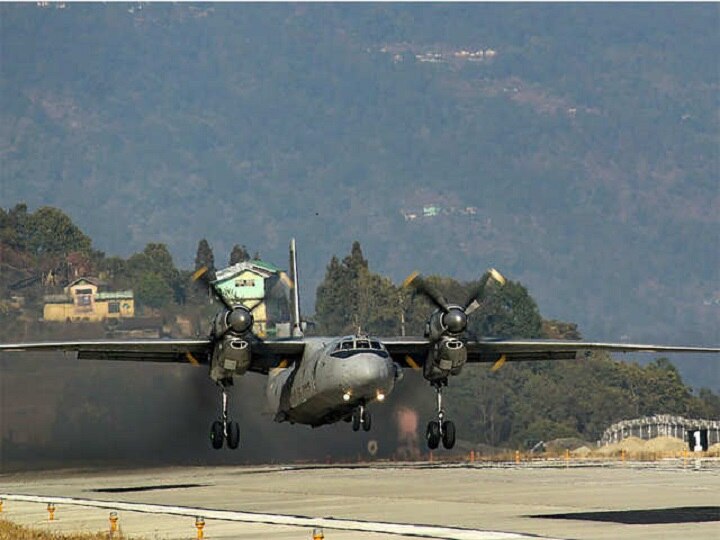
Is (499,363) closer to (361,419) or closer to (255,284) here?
(361,419)

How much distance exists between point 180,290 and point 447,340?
282ft

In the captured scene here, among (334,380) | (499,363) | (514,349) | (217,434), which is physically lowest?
(217,434)

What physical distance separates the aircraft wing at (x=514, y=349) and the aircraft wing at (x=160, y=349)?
12.4 ft

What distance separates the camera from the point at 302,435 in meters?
68.6

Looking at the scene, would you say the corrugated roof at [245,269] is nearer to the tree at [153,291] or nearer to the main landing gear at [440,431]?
the tree at [153,291]

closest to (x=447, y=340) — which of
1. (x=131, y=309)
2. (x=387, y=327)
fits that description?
(x=131, y=309)

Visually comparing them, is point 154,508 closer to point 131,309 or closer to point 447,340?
point 447,340

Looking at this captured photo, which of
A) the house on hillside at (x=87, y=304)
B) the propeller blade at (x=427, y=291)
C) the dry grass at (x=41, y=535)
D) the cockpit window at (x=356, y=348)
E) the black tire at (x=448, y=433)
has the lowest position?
the dry grass at (x=41, y=535)

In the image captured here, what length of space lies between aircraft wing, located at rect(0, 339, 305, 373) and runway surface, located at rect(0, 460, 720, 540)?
4.07 metres

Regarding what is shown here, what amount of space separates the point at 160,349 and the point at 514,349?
1236cm

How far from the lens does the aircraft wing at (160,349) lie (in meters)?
52.9

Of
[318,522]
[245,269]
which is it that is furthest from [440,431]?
[245,269]

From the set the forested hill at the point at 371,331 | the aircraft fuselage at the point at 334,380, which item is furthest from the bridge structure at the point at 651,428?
the aircraft fuselage at the point at 334,380

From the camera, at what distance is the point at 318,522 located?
32312 mm
